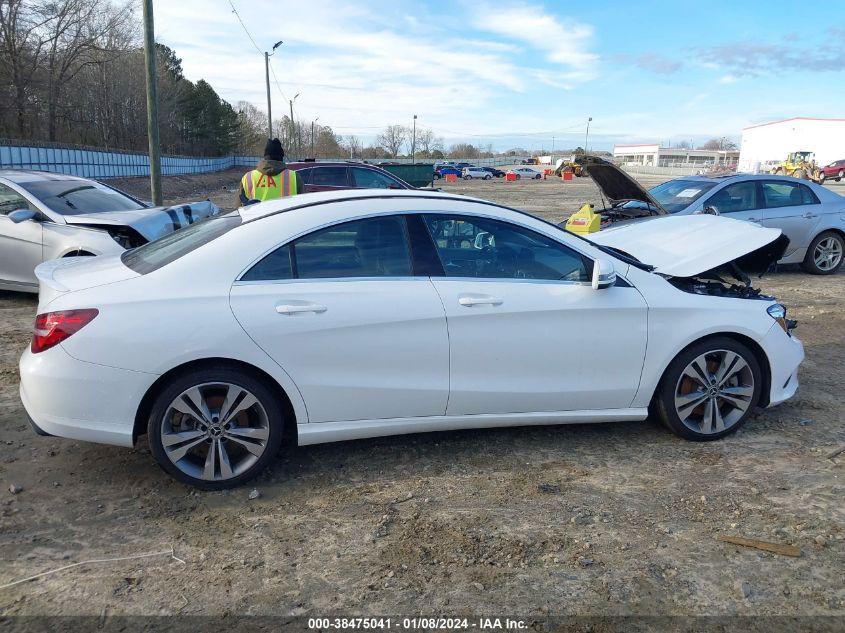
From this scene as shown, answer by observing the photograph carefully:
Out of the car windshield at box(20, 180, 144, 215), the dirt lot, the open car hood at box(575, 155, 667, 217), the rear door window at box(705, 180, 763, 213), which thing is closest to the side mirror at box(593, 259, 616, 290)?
the dirt lot

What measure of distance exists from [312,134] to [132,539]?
3859 inches

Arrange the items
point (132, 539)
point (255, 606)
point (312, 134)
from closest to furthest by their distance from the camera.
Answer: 1. point (255, 606)
2. point (132, 539)
3. point (312, 134)

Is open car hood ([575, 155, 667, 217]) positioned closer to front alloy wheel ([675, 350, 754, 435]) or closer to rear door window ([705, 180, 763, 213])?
rear door window ([705, 180, 763, 213])

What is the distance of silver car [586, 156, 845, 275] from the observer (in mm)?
9586

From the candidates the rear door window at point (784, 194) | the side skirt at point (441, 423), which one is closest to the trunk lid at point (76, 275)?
the side skirt at point (441, 423)

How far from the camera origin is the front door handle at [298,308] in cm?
346

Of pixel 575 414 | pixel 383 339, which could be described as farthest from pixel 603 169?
pixel 383 339

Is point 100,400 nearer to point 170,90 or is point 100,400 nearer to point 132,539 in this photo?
point 132,539

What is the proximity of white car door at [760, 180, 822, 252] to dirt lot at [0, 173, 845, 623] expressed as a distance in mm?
6340

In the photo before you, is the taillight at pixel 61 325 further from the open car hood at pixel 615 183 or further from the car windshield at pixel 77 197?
the open car hood at pixel 615 183

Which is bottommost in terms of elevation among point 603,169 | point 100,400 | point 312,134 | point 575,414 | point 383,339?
point 575,414

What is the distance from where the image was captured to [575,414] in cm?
403

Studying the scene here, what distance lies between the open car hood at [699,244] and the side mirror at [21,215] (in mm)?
6067

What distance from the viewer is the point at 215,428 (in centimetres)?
348
